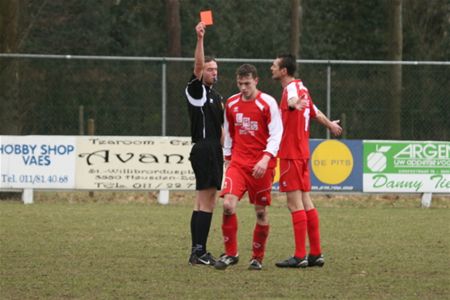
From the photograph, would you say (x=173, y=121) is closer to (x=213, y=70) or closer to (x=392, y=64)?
(x=392, y=64)

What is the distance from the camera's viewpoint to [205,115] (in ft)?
36.3

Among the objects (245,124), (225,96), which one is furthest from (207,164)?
(225,96)

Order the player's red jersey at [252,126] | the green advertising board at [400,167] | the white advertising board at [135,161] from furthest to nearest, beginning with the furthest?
the green advertising board at [400,167] → the white advertising board at [135,161] → the player's red jersey at [252,126]

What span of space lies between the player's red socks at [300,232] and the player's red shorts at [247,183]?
42 centimetres

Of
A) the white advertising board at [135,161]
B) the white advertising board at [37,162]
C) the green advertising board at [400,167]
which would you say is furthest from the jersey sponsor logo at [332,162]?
the white advertising board at [37,162]

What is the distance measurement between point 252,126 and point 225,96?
11962 millimetres

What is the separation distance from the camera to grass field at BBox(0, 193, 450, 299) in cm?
921

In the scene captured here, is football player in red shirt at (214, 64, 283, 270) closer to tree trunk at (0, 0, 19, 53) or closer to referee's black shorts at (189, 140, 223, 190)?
referee's black shorts at (189, 140, 223, 190)

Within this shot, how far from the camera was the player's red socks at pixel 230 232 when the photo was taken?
10.9 meters

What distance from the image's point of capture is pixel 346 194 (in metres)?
20.6

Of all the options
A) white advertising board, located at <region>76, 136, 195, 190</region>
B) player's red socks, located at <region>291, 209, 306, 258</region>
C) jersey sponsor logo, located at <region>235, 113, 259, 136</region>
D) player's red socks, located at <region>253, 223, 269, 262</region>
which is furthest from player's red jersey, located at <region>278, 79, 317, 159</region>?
white advertising board, located at <region>76, 136, 195, 190</region>

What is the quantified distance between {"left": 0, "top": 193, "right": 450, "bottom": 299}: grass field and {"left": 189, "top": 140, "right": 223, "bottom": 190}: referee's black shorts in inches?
32.1

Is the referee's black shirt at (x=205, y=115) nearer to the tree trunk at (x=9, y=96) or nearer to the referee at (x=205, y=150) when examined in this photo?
the referee at (x=205, y=150)

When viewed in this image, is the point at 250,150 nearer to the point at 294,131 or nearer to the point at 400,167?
the point at 294,131
